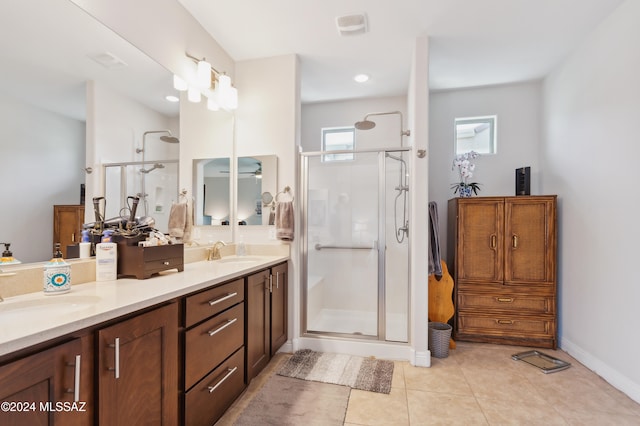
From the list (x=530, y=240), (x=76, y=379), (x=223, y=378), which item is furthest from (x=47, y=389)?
(x=530, y=240)

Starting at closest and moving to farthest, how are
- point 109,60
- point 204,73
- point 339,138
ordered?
point 109,60 < point 204,73 < point 339,138

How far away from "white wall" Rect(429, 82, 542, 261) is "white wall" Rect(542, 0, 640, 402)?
407 millimetres

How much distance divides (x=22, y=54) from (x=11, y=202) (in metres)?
0.64

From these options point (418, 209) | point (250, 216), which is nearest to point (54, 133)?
point (250, 216)

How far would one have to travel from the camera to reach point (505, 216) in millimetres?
3002

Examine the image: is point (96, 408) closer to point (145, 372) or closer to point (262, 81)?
→ point (145, 372)

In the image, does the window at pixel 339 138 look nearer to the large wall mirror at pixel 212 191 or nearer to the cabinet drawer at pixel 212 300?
the large wall mirror at pixel 212 191

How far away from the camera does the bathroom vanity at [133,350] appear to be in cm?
85

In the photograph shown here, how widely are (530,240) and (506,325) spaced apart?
0.86 m

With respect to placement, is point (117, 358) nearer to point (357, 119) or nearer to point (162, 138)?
point (162, 138)

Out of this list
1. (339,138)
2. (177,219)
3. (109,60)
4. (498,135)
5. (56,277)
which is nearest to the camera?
(56,277)

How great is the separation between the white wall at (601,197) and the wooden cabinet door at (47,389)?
3080 mm

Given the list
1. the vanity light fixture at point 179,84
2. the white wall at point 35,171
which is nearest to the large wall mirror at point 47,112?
the white wall at point 35,171

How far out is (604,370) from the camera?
2338mm
